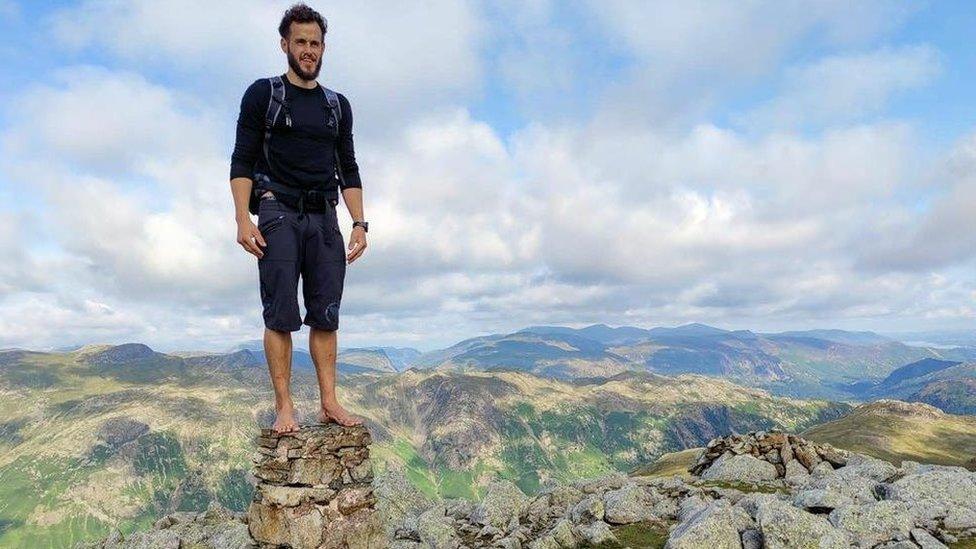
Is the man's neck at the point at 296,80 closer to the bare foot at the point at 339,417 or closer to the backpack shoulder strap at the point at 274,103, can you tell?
the backpack shoulder strap at the point at 274,103

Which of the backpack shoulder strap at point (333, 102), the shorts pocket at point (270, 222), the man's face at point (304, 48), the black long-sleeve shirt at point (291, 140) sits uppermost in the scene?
the man's face at point (304, 48)

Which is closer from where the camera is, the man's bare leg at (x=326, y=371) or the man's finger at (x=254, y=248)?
the man's finger at (x=254, y=248)

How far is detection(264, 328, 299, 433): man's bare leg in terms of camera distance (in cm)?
1021

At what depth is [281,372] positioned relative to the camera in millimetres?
10586

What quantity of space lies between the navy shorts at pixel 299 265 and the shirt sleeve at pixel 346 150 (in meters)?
0.88

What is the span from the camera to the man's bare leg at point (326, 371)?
1097 cm

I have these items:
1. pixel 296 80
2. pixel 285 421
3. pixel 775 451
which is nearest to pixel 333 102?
pixel 296 80

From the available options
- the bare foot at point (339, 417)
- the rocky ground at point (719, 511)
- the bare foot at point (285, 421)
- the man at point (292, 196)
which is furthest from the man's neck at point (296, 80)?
the rocky ground at point (719, 511)

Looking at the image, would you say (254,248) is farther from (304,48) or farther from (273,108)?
(304,48)

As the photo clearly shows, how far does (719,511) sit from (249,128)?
1397 centimetres

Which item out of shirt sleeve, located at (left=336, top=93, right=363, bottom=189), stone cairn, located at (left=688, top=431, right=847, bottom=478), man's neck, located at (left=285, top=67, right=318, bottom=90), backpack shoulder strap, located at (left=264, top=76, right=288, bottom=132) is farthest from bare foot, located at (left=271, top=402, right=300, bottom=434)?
stone cairn, located at (left=688, top=431, right=847, bottom=478)

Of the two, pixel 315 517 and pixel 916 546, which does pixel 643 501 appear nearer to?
pixel 916 546

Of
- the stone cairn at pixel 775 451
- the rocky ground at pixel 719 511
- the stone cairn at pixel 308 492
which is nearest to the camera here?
the stone cairn at pixel 308 492

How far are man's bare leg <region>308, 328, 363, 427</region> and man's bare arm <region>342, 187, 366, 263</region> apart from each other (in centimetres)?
166
